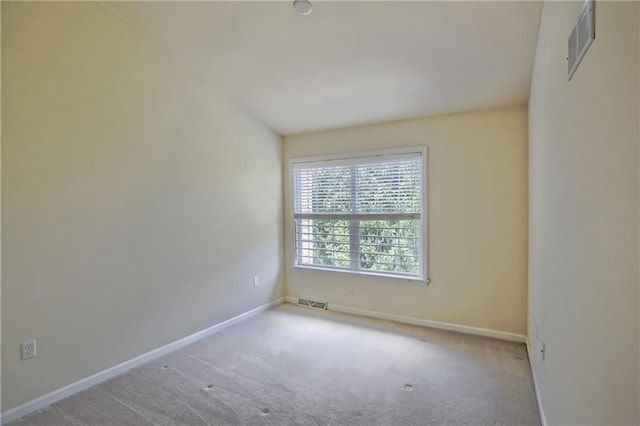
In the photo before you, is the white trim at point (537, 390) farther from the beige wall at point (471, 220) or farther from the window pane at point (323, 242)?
the window pane at point (323, 242)

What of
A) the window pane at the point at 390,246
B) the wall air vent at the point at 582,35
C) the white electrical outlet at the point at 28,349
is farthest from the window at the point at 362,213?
the white electrical outlet at the point at 28,349

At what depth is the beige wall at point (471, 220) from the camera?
3.34m

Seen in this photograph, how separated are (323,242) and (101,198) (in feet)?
8.43

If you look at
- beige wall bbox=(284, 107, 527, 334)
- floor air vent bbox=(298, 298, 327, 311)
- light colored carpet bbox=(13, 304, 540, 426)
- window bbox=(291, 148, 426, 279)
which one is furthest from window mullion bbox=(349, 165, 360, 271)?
light colored carpet bbox=(13, 304, 540, 426)

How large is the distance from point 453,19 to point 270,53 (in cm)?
147

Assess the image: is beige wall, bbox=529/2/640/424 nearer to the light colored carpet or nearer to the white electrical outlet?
the light colored carpet

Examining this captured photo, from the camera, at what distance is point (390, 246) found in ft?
13.3

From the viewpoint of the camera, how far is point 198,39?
2889mm

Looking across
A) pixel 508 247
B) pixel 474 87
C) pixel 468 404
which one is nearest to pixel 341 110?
pixel 474 87

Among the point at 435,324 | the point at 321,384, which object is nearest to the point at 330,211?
the point at 435,324

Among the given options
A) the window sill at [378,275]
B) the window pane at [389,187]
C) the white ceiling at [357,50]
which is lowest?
the window sill at [378,275]

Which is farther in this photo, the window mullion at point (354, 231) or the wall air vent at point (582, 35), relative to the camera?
the window mullion at point (354, 231)

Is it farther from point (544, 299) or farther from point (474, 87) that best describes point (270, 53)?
point (544, 299)

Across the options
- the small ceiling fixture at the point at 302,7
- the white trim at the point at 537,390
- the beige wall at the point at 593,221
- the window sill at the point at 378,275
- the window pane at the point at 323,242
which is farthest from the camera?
the window pane at the point at 323,242
